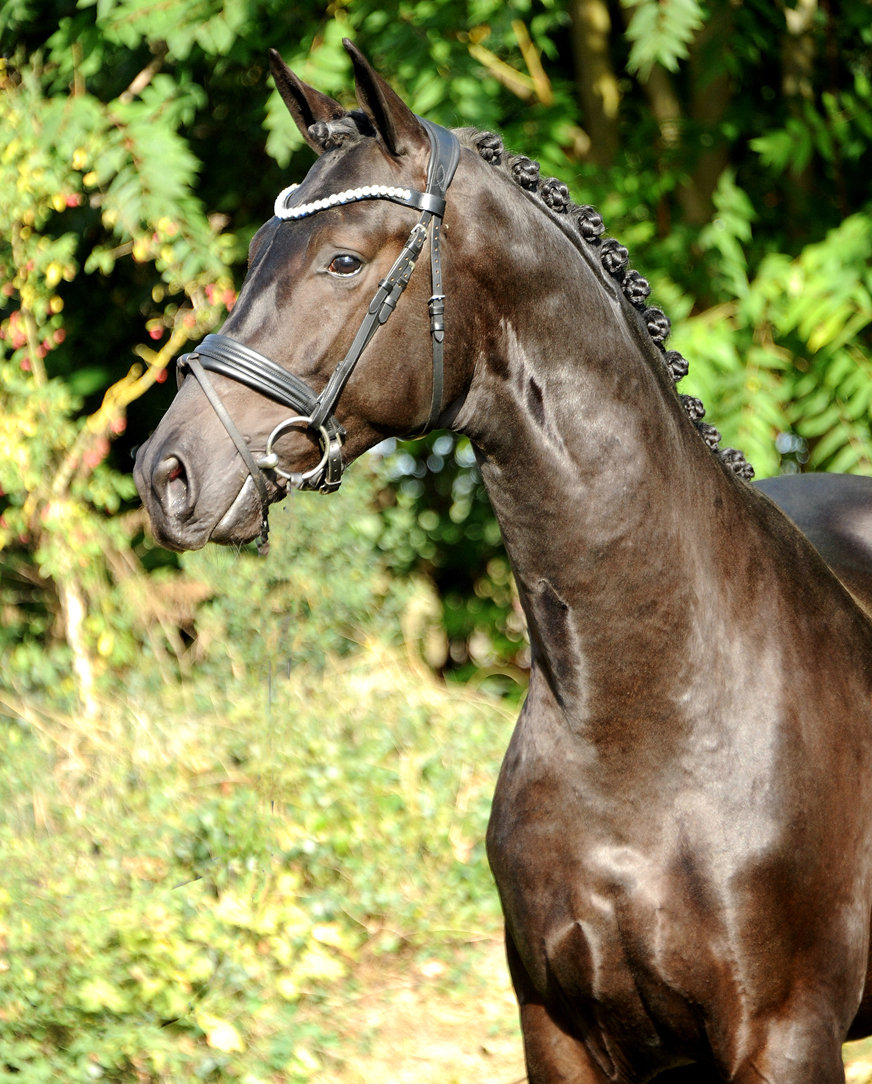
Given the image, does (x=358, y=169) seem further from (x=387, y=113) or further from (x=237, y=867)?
(x=237, y=867)

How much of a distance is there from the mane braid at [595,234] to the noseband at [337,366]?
6.4 inches

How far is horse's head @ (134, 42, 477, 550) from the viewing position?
1.77 metres

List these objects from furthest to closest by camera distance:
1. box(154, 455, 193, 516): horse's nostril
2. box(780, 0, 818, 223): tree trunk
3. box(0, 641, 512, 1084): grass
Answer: box(780, 0, 818, 223): tree trunk → box(0, 641, 512, 1084): grass → box(154, 455, 193, 516): horse's nostril

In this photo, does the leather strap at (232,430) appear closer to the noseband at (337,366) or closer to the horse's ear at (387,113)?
the noseband at (337,366)

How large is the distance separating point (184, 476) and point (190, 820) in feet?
9.04

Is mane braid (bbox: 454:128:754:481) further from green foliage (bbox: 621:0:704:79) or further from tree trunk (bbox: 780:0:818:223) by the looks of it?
tree trunk (bbox: 780:0:818:223)

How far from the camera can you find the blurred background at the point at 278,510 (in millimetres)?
3590

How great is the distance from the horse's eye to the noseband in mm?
52

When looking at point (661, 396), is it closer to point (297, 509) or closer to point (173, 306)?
point (297, 509)

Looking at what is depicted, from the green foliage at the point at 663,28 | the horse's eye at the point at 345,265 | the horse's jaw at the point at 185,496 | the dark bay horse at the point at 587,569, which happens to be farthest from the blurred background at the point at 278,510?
the horse's eye at the point at 345,265

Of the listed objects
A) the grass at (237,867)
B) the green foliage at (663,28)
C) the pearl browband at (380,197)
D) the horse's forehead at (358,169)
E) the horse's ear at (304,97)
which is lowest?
the grass at (237,867)

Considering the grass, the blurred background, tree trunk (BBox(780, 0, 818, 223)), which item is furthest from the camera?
tree trunk (BBox(780, 0, 818, 223))

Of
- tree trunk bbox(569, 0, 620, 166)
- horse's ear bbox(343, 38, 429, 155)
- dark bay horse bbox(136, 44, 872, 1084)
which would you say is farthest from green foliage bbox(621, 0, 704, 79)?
horse's ear bbox(343, 38, 429, 155)

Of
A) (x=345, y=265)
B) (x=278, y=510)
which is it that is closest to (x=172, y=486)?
(x=345, y=265)
